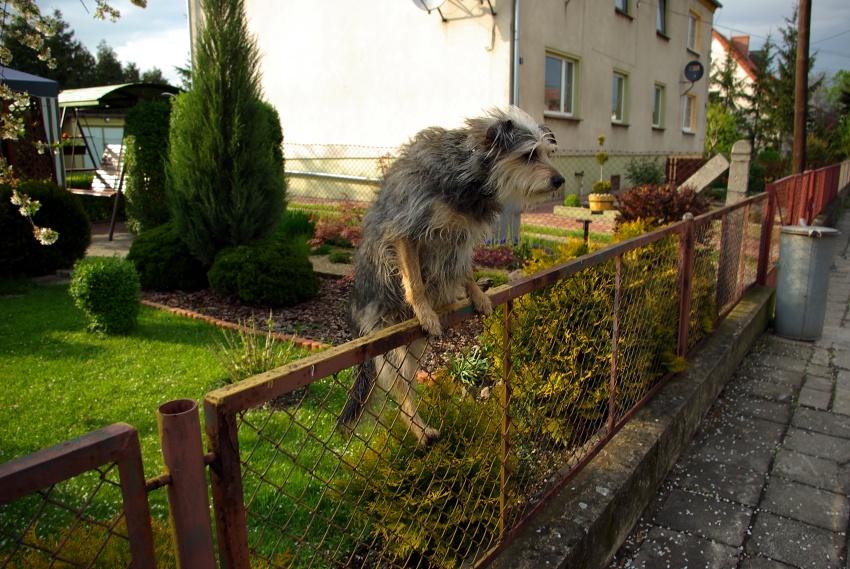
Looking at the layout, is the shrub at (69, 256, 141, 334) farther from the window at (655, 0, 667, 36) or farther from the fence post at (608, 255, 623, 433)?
the window at (655, 0, 667, 36)

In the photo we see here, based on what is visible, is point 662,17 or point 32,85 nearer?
point 32,85

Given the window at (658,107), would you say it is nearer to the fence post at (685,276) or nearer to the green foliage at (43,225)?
the fence post at (685,276)

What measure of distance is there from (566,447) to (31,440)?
3.37 m

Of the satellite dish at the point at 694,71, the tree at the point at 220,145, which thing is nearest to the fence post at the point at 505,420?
the tree at the point at 220,145

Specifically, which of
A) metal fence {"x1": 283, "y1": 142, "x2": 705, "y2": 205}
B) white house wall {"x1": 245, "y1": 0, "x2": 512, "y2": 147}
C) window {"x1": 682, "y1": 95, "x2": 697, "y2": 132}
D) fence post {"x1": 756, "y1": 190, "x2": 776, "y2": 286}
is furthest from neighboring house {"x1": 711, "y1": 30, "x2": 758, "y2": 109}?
fence post {"x1": 756, "y1": 190, "x2": 776, "y2": 286}

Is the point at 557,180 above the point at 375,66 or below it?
below

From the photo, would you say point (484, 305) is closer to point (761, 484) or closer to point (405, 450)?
point (405, 450)

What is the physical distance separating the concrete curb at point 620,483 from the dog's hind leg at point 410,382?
577 mm

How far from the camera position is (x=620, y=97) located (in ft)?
60.0

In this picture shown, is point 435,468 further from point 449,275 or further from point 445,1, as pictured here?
point 445,1

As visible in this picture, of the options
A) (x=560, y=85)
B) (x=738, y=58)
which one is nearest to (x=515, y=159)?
(x=560, y=85)

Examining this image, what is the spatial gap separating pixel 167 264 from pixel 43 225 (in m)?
2.05

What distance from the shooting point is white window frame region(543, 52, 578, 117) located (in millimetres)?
14814

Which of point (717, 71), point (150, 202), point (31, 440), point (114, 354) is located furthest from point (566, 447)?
point (717, 71)
